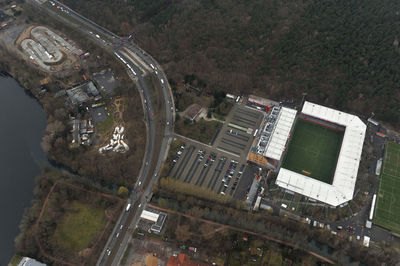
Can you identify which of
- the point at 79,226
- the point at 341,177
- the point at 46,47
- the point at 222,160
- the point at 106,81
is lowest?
the point at 79,226

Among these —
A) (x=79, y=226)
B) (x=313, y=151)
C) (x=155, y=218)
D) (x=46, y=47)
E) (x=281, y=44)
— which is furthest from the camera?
(x=46, y=47)

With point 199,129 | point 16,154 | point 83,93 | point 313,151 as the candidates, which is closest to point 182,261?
point 199,129

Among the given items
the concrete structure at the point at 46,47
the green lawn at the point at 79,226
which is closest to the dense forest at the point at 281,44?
the concrete structure at the point at 46,47

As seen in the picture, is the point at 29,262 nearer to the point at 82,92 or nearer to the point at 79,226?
the point at 79,226

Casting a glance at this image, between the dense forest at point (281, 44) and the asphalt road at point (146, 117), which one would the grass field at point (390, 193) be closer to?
the dense forest at point (281, 44)

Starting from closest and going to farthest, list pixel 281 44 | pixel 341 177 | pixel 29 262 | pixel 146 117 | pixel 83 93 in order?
pixel 29 262
pixel 341 177
pixel 146 117
pixel 83 93
pixel 281 44

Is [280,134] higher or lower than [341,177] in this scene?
higher

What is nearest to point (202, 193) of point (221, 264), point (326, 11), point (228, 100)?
point (221, 264)
